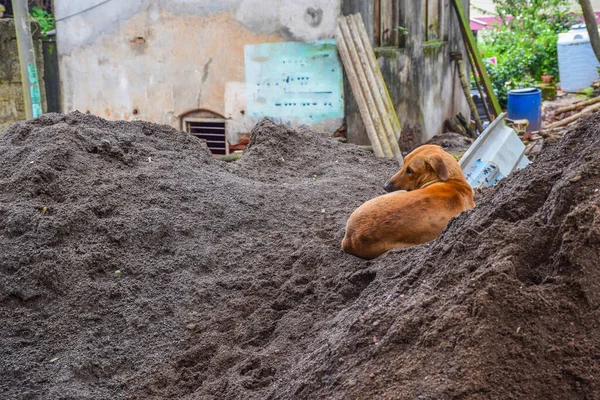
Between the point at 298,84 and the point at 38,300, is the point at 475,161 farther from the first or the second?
the point at 38,300

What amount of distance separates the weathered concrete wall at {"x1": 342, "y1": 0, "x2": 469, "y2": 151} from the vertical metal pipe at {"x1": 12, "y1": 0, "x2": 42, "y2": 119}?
4088 mm

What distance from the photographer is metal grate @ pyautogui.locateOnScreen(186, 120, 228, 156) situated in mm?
10844

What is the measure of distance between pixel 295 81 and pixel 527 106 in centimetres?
504

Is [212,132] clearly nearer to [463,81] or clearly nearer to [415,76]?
[415,76]

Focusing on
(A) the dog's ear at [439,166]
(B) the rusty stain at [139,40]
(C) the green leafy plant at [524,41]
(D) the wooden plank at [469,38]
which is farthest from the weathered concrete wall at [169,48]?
(C) the green leafy plant at [524,41]

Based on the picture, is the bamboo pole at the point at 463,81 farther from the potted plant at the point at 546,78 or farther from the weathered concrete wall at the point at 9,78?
the potted plant at the point at 546,78

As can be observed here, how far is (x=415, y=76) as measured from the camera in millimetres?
10734

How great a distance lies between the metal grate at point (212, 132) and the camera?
10844 millimetres

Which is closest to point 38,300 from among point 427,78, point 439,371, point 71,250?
point 71,250

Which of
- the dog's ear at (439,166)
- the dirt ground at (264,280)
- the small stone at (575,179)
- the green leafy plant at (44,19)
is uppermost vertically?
the green leafy plant at (44,19)

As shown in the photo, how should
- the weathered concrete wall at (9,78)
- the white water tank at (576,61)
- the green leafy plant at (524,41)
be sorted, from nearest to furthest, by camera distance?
the weathered concrete wall at (9,78) → the white water tank at (576,61) → the green leafy plant at (524,41)

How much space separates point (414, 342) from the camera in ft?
9.09

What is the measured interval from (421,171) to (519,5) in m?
19.3

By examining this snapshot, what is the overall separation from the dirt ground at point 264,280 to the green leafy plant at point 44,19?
481 cm
